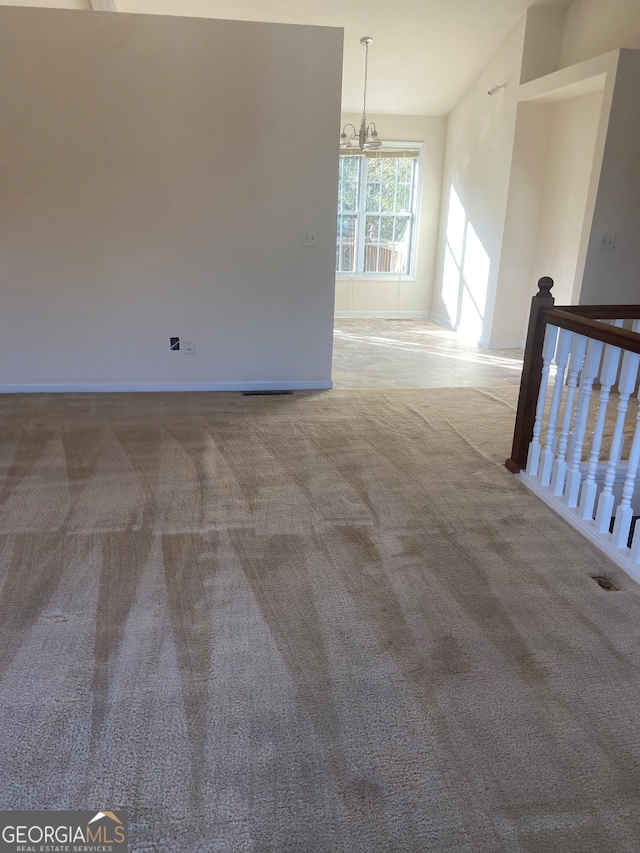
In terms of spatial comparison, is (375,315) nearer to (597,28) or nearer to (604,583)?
(597,28)

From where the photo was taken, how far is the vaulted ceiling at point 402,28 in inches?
203

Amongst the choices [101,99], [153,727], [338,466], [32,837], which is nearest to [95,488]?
[338,466]

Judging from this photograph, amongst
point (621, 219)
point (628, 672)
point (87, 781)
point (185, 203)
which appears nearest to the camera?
point (87, 781)

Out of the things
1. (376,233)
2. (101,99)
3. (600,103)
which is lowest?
(376,233)

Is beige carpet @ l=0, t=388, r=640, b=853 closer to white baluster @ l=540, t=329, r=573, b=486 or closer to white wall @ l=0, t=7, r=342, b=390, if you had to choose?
white baluster @ l=540, t=329, r=573, b=486

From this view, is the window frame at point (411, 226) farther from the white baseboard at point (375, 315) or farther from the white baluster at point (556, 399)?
the white baluster at point (556, 399)

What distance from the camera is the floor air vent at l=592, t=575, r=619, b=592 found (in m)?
2.07

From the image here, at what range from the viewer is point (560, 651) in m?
1.75

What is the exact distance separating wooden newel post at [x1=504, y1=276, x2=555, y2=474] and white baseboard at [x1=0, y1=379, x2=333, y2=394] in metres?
1.84

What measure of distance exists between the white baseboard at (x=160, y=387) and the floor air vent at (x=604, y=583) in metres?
2.71

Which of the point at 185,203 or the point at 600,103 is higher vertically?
the point at 600,103

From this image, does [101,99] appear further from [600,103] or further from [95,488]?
[600,103]

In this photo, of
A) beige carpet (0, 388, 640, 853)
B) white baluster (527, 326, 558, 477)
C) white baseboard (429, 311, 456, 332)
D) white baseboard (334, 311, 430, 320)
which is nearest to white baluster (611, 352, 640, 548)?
beige carpet (0, 388, 640, 853)

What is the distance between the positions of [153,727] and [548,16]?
648cm
